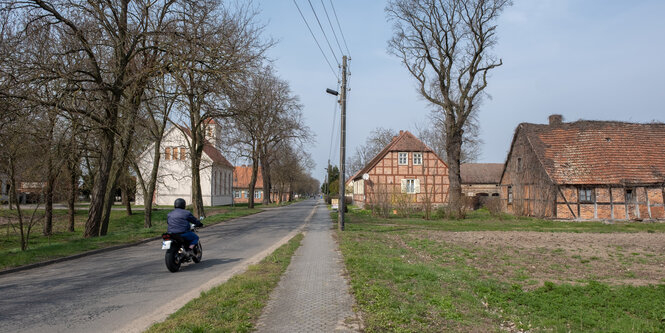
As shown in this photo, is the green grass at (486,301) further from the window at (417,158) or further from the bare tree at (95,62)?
the window at (417,158)

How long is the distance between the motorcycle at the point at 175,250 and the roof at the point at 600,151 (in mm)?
25311

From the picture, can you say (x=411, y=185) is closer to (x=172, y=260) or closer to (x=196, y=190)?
(x=196, y=190)

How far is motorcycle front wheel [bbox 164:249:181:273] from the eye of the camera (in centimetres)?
947

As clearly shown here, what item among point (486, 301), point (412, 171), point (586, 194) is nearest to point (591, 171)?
point (586, 194)

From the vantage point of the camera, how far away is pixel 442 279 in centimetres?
818

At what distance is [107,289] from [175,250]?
199cm

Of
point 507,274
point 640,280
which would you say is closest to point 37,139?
point 507,274

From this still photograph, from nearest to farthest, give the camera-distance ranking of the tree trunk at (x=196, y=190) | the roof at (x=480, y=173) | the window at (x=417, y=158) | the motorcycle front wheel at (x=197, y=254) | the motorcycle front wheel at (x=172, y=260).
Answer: the motorcycle front wheel at (x=172, y=260), the motorcycle front wheel at (x=197, y=254), the tree trunk at (x=196, y=190), the window at (x=417, y=158), the roof at (x=480, y=173)

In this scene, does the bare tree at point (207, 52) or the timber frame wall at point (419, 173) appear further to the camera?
the timber frame wall at point (419, 173)

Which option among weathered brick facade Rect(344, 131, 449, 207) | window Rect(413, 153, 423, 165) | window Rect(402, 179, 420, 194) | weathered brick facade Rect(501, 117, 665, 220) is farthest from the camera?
window Rect(413, 153, 423, 165)

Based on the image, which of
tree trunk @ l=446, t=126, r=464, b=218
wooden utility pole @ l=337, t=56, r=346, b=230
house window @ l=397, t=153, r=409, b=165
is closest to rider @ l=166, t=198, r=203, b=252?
wooden utility pole @ l=337, t=56, r=346, b=230

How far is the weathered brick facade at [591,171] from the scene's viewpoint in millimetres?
27828

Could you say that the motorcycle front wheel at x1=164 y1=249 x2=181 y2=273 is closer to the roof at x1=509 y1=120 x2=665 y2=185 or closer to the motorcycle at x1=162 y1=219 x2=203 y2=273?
the motorcycle at x1=162 y1=219 x2=203 y2=273

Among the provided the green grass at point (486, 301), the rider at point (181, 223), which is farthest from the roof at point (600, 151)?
the rider at point (181, 223)
